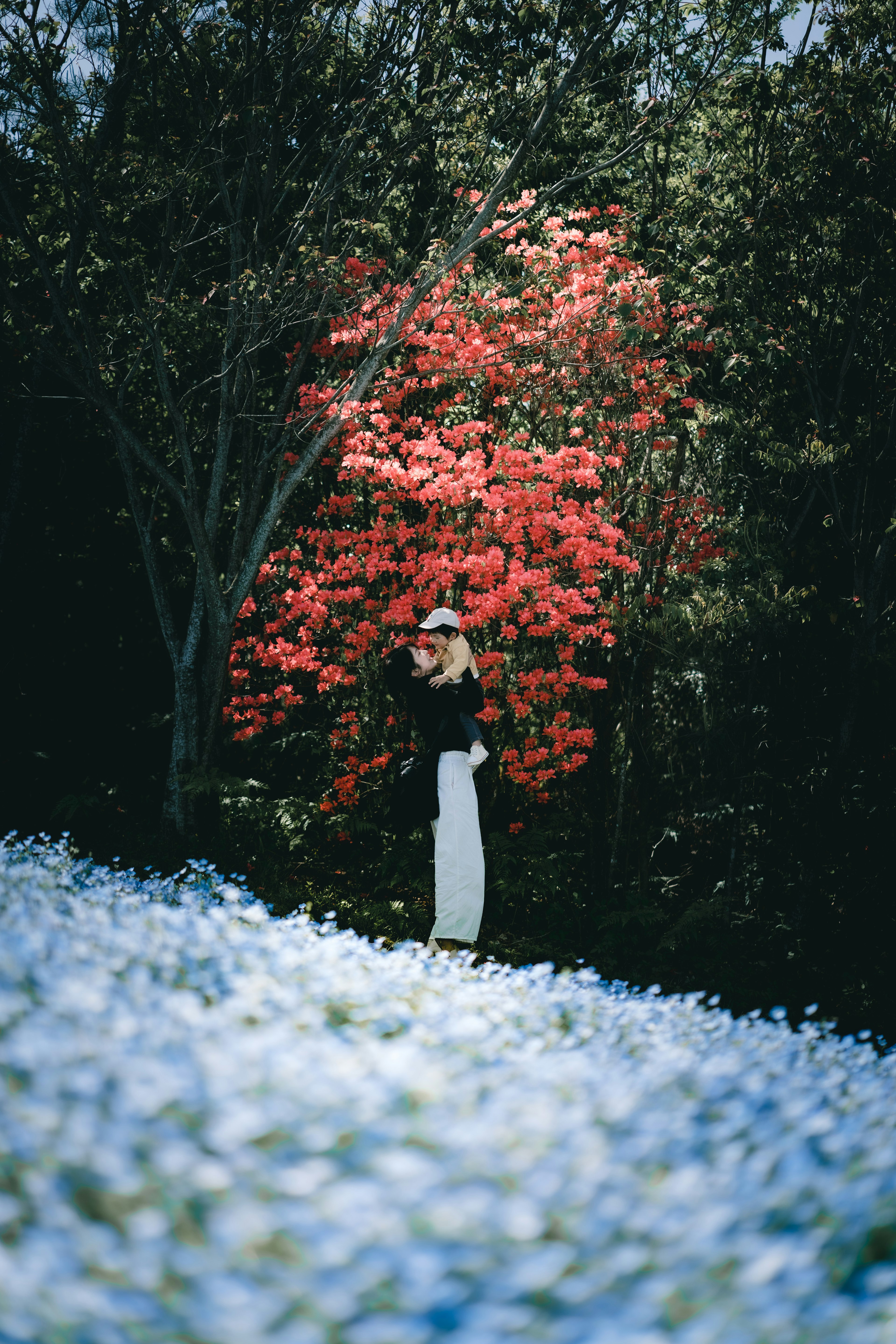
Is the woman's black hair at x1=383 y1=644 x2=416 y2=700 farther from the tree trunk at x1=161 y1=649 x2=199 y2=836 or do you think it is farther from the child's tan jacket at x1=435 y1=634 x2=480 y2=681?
the tree trunk at x1=161 y1=649 x2=199 y2=836

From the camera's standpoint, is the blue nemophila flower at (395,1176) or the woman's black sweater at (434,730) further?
the woman's black sweater at (434,730)

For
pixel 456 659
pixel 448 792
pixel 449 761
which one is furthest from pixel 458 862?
pixel 456 659

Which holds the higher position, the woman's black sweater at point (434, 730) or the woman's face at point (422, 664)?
the woman's face at point (422, 664)

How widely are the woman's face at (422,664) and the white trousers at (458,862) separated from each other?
2.16 feet

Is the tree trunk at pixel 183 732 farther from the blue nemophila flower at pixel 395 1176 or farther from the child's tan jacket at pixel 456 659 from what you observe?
the blue nemophila flower at pixel 395 1176

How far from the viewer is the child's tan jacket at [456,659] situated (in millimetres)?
5344

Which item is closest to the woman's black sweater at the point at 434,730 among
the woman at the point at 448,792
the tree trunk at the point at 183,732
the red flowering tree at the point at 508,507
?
the woman at the point at 448,792

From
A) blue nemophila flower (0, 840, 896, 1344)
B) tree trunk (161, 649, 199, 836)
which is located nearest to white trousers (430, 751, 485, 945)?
blue nemophila flower (0, 840, 896, 1344)

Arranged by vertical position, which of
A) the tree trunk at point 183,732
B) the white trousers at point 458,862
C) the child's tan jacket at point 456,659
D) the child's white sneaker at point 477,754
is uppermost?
the tree trunk at point 183,732

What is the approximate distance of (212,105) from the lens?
7250mm

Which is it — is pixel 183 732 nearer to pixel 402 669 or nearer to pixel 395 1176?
pixel 402 669

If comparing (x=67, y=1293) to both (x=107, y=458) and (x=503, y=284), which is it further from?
(x=107, y=458)

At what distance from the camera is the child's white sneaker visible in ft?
17.0

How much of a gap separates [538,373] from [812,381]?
2.27 m
